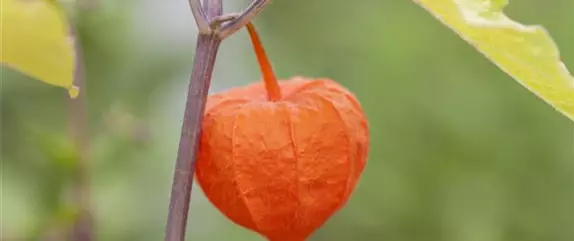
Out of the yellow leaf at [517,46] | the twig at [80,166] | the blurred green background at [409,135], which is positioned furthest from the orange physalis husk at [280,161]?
the blurred green background at [409,135]

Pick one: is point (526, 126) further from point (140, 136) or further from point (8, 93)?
point (8, 93)

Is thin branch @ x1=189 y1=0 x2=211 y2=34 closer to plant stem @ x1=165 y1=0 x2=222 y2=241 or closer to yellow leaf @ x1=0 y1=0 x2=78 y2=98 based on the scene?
plant stem @ x1=165 y1=0 x2=222 y2=241

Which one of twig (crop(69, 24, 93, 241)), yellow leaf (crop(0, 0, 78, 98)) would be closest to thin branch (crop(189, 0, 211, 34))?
yellow leaf (crop(0, 0, 78, 98))

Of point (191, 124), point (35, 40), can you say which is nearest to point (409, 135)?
point (191, 124)

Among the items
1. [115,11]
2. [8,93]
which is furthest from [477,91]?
[8,93]

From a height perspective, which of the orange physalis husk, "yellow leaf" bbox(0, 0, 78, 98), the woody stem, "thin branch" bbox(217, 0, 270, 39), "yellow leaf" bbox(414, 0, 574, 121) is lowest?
the orange physalis husk

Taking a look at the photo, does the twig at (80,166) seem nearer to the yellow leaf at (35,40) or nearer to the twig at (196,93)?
the twig at (196,93)

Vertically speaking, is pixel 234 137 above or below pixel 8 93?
above
